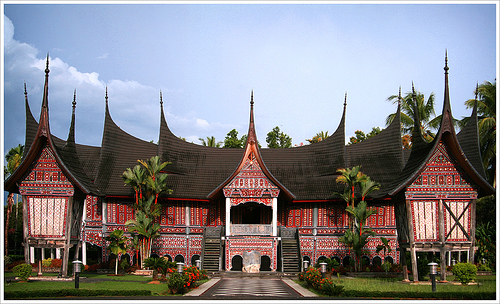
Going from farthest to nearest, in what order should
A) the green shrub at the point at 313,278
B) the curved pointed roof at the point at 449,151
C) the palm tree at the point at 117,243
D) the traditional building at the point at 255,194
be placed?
1. the palm tree at the point at 117,243
2. the traditional building at the point at 255,194
3. the curved pointed roof at the point at 449,151
4. the green shrub at the point at 313,278

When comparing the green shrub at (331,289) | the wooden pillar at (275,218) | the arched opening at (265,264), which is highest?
the wooden pillar at (275,218)

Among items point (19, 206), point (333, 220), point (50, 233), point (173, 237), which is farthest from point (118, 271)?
point (19, 206)

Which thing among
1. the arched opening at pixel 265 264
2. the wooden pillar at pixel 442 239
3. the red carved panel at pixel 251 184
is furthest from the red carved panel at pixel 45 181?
the wooden pillar at pixel 442 239

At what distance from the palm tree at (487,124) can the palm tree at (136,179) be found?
20627 millimetres

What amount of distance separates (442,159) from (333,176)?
940 centimetres

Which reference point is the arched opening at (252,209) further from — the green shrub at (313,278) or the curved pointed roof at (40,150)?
the green shrub at (313,278)

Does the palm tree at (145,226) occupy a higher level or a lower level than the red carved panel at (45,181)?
lower

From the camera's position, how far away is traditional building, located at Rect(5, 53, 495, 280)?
21438 millimetres

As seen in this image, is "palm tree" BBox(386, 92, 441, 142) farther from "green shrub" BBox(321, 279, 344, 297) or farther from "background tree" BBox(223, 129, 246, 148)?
"green shrub" BBox(321, 279, 344, 297)

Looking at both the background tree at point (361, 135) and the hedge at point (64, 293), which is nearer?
the hedge at point (64, 293)

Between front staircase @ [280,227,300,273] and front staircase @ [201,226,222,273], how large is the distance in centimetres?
351

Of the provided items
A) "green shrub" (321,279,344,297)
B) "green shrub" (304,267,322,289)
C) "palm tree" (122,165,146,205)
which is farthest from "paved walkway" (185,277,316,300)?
"palm tree" (122,165,146,205)

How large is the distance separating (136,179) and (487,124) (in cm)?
2144

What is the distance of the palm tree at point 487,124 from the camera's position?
31.2 metres
